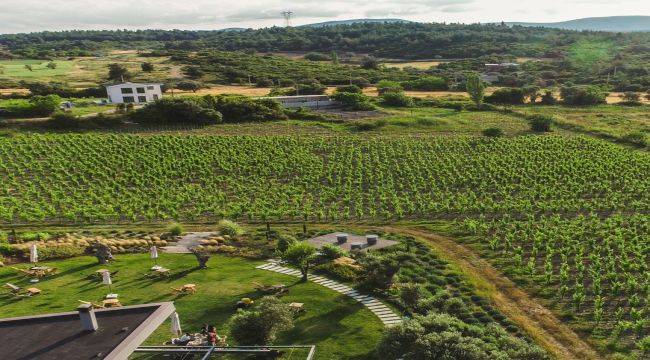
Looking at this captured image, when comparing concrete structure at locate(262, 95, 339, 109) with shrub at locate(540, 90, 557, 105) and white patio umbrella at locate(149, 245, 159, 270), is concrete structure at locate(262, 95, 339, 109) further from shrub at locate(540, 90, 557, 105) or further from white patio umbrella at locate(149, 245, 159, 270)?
white patio umbrella at locate(149, 245, 159, 270)

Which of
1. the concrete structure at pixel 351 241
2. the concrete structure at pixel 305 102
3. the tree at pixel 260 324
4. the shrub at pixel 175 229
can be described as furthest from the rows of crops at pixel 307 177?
the concrete structure at pixel 305 102

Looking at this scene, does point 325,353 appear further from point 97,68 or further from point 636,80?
point 97,68

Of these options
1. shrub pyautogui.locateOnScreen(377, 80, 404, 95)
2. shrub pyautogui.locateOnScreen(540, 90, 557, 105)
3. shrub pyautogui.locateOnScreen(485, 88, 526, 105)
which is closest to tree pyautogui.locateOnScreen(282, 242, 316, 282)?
shrub pyautogui.locateOnScreen(485, 88, 526, 105)

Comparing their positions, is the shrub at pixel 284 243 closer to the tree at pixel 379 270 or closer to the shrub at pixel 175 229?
the tree at pixel 379 270

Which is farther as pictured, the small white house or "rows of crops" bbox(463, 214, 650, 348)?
the small white house

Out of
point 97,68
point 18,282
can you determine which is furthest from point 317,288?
point 97,68

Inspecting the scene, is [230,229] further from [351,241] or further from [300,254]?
[300,254]
